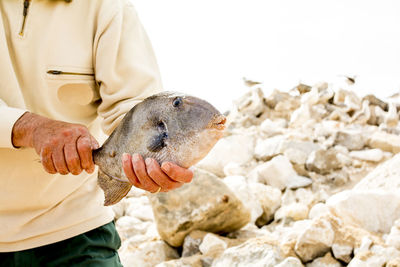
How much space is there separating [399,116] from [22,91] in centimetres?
915

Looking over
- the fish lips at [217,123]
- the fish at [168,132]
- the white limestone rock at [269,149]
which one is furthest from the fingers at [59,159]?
the white limestone rock at [269,149]

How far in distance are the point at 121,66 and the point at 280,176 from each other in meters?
4.15

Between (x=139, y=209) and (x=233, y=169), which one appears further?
(x=233, y=169)

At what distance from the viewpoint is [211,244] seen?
375 centimetres

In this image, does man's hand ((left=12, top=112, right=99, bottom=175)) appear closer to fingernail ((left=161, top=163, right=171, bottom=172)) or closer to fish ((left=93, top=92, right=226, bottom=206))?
fish ((left=93, top=92, right=226, bottom=206))

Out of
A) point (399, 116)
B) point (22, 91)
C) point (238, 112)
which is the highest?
point (22, 91)

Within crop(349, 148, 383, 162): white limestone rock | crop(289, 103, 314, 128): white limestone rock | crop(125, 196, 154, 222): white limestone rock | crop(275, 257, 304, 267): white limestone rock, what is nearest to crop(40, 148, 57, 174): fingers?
crop(275, 257, 304, 267): white limestone rock

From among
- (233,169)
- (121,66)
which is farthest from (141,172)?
(233,169)

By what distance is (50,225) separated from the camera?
193cm

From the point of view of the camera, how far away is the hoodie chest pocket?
1871 millimetres

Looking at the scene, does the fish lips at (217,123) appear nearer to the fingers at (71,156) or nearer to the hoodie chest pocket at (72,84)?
the fingers at (71,156)

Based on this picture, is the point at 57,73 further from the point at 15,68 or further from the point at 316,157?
the point at 316,157

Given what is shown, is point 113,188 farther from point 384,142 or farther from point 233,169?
point 384,142

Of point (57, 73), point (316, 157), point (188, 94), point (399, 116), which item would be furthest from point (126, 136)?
point (399, 116)
